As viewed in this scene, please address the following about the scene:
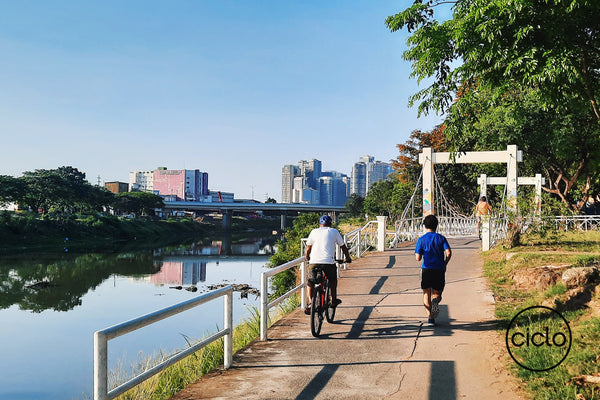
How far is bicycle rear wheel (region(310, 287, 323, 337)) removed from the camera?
6438 mm

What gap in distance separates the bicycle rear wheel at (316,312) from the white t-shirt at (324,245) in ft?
1.72

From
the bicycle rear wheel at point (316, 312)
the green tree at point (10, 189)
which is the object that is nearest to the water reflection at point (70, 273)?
the green tree at point (10, 189)

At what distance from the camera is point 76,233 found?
54875 millimetres

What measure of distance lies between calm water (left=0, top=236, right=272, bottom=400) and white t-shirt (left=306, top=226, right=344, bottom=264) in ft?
11.3

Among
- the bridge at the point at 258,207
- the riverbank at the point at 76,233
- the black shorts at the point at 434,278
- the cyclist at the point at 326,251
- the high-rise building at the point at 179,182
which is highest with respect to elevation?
the high-rise building at the point at 179,182

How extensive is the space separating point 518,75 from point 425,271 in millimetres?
3583

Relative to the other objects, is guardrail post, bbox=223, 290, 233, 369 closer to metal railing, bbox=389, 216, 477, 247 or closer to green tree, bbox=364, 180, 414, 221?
metal railing, bbox=389, 216, 477, 247

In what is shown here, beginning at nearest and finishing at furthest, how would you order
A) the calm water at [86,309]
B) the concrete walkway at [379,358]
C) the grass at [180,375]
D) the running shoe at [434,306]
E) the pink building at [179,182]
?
the concrete walkway at [379,358] → the grass at [180,375] → the running shoe at [434,306] → the calm water at [86,309] → the pink building at [179,182]

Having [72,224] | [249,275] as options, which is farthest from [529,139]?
[72,224]

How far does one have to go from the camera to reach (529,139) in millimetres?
28172

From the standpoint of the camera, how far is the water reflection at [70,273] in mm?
25031

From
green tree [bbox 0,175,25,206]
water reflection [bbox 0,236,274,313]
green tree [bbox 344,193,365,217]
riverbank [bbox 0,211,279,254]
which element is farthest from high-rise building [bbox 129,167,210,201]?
water reflection [bbox 0,236,274,313]

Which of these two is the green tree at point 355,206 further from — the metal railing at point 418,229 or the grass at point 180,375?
the grass at point 180,375

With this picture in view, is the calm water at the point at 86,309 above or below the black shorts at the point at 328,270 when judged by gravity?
below
